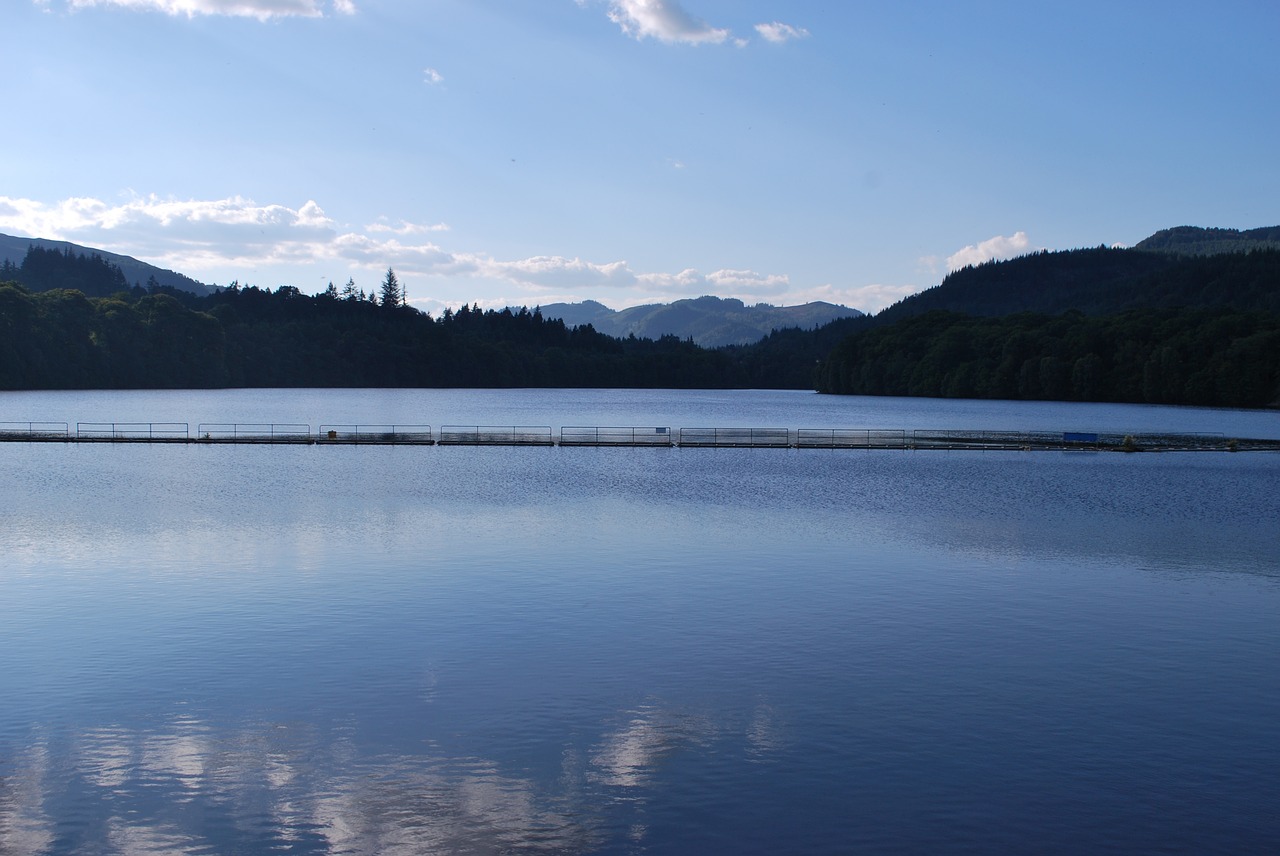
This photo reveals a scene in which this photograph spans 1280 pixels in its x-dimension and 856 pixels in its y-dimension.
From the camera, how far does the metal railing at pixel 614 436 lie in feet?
300

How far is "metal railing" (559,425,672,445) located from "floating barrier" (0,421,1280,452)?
4.0 inches

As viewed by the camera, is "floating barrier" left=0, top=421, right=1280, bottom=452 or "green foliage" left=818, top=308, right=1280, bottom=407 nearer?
"floating barrier" left=0, top=421, right=1280, bottom=452

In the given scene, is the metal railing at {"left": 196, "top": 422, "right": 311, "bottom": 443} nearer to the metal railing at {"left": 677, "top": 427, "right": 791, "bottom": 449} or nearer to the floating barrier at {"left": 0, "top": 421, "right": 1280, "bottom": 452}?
the floating barrier at {"left": 0, "top": 421, "right": 1280, "bottom": 452}

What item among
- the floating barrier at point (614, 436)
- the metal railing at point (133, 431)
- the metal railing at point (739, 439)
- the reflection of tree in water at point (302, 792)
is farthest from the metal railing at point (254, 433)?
the reflection of tree in water at point (302, 792)

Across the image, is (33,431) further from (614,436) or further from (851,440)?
(851,440)

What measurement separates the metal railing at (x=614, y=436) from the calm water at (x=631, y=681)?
1810 inches

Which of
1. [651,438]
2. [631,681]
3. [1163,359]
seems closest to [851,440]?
[651,438]

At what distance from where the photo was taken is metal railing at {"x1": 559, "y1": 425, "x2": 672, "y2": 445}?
91.4 meters

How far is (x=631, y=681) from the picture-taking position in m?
19.6

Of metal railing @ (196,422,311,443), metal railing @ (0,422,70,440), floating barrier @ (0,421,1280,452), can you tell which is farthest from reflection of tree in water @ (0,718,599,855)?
metal railing @ (0,422,70,440)

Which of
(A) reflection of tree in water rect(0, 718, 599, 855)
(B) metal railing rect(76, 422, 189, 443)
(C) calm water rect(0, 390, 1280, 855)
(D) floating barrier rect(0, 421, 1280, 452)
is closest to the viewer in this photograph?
(A) reflection of tree in water rect(0, 718, 599, 855)

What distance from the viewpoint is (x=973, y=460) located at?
80188 mm

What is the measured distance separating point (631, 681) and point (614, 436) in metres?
83.1

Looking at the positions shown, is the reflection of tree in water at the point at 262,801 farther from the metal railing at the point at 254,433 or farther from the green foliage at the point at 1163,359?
the green foliage at the point at 1163,359
